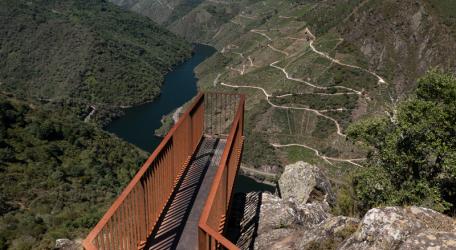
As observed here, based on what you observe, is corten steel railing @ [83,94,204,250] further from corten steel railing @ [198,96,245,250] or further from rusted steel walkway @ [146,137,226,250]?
corten steel railing @ [198,96,245,250]

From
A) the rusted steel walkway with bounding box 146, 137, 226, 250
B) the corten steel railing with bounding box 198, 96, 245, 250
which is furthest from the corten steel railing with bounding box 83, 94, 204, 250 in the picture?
the corten steel railing with bounding box 198, 96, 245, 250

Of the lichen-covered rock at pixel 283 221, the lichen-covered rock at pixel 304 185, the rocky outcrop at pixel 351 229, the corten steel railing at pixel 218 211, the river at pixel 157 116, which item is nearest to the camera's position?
the corten steel railing at pixel 218 211

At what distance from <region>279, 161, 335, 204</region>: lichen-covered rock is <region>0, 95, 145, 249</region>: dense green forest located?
12091mm

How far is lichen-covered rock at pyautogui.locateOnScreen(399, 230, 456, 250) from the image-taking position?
210 inches

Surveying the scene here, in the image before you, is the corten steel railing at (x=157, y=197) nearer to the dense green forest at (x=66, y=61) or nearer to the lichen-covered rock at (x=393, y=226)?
the lichen-covered rock at (x=393, y=226)

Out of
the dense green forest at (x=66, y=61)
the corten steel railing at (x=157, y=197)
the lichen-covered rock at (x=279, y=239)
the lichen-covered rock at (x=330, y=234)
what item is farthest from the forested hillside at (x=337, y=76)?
the corten steel railing at (x=157, y=197)

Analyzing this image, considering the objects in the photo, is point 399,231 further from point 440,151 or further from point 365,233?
point 440,151

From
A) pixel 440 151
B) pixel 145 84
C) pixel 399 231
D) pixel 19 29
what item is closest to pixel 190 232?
pixel 399 231

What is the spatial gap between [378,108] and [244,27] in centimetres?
12173

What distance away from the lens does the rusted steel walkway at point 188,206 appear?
6755mm

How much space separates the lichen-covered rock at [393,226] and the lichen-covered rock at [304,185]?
779 centimetres

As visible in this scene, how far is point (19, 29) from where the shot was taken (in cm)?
12169

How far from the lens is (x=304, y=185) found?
1466cm

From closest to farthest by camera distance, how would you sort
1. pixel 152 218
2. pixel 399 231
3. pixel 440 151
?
pixel 399 231, pixel 152 218, pixel 440 151
